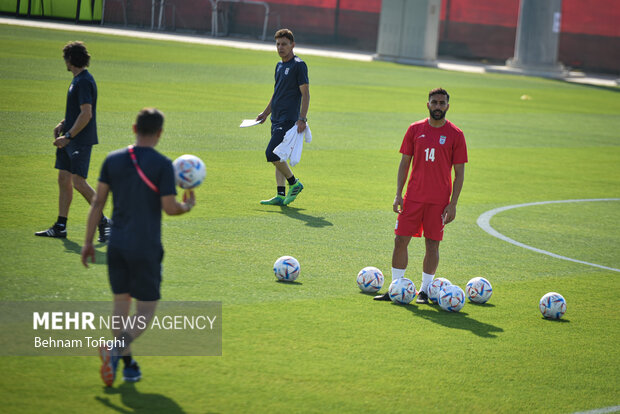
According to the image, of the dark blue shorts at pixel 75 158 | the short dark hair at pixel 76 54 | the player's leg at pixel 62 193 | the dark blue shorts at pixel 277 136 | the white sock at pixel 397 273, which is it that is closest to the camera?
the white sock at pixel 397 273

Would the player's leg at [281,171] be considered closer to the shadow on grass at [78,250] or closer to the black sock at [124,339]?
the shadow on grass at [78,250]

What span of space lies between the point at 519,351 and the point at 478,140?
1515cm

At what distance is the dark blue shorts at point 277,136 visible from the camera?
43.8ft

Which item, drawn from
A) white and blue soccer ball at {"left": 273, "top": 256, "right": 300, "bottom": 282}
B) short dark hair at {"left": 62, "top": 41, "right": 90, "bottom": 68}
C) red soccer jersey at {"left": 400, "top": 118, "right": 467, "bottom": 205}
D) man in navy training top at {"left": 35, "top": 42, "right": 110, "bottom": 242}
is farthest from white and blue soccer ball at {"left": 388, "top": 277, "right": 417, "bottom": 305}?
short dark hair at {"left": 62, "top": 41, "right": 90, "bottom": 68}

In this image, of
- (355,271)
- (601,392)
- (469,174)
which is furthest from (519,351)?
(469,174)

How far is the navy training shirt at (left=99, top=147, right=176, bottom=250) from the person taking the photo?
6.14 meters

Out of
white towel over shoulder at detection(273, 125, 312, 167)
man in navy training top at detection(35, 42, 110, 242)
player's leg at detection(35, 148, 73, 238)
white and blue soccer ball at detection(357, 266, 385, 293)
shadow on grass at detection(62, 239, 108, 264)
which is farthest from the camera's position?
white towel over shoulder at detection(273, 125, 312, 167)

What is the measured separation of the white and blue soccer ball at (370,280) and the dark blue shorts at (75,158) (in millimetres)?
3551

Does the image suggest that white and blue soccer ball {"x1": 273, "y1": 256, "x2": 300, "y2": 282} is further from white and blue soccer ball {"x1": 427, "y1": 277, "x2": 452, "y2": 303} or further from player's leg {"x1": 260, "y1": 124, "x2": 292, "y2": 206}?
player's leg {"x1": 260, "y1": 124, "x2": 292, "y2": 206}

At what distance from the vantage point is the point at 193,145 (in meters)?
17.8

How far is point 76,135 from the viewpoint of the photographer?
10133mm

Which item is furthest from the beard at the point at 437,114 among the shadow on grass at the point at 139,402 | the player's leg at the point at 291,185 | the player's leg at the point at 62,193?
the player's leg at the point at 291,185

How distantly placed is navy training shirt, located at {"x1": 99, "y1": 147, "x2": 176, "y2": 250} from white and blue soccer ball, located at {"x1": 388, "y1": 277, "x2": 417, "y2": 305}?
3.54m

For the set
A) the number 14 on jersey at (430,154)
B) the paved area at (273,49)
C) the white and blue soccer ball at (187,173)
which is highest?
the paved area at (273,49)
